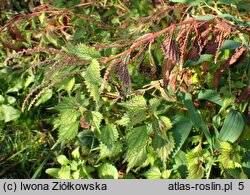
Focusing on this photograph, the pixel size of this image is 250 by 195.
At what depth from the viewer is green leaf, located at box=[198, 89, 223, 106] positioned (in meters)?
1.55

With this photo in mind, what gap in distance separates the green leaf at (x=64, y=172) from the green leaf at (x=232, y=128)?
560mm


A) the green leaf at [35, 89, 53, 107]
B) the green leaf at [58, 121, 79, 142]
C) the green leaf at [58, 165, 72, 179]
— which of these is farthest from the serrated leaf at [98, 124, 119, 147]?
the green leaf at [35, 89, 53, 107]

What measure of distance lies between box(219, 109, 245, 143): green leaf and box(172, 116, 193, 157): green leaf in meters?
0.11

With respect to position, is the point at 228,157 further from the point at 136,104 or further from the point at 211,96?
the point at 136,104

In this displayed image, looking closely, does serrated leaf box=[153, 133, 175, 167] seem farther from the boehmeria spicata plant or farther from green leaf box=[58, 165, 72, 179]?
green leaf box=[58, 165, 72, 179]

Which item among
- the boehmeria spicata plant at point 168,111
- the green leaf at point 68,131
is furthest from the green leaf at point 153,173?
the green leaf at point 68,131

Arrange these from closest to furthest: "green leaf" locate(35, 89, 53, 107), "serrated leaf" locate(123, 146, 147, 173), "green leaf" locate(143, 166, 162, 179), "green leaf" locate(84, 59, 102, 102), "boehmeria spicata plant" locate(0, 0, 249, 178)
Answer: "green leaf" locate(84, 59, 102, 102), "boehmeria spicata plant" locate(0, 0, 249, 178), "serrated leaf" locate(123, 146, 147, 173), "green leaf" locate(143, 166, 162, 179), "green leaf" locate(35, 89, 53, 107)

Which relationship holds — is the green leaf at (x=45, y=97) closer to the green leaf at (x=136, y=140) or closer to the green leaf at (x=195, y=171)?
the green leaf at (x=136, y=140)

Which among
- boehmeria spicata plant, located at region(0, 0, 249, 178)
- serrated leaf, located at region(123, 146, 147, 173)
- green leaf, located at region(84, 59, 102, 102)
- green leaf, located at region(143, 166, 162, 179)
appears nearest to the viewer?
green leaf, located at region(84, 59, 102, 102)

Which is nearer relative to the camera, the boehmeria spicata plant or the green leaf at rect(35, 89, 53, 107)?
the boehmeria spicata plant

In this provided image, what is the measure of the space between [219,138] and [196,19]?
41 centimetres

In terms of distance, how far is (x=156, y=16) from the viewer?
5.36ft
